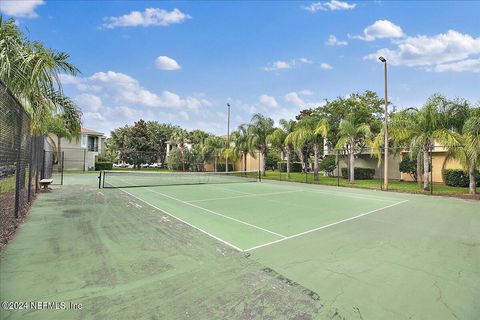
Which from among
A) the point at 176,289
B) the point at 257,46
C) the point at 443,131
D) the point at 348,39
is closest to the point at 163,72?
the point at 257,46

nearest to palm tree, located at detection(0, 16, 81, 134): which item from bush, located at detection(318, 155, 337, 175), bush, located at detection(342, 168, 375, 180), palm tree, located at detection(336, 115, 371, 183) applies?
palm tree, located at detection(336, 115, 371, 183)

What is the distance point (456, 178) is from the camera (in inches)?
694

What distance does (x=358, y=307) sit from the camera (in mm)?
2869

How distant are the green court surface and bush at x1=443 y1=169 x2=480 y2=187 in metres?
12.8

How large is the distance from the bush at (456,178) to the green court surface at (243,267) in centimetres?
1285

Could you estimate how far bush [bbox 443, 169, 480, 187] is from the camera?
17234 mm

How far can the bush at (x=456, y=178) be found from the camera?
17234 millimetres

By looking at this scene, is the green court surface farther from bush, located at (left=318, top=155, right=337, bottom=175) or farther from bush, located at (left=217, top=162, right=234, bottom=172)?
bush, located at (left=217, top=162, right=234, bottom=172)

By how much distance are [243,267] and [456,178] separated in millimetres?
19480

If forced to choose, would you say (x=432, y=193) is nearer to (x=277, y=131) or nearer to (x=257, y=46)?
(x=277, y=131)

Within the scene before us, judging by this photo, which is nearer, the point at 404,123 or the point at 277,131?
the point at 404,123

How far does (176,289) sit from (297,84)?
2660cm

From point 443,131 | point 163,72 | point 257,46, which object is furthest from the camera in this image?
point 163,72

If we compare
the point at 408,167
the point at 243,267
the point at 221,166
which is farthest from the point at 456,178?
the point at 221,166
